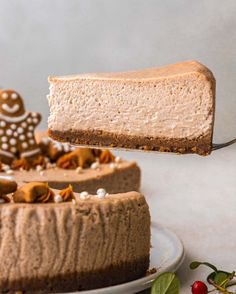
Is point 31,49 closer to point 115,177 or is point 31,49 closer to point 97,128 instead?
point 115,177

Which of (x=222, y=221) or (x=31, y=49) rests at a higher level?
(x=31, y=49)

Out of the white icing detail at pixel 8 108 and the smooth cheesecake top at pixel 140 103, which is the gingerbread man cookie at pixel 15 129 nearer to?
the white icing detail at pixel 8 108

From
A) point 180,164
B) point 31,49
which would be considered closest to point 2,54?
point 31,49

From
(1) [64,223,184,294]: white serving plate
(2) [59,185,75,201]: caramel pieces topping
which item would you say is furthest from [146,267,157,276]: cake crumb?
(2) [59,185,75,201]: caramel pieces topping

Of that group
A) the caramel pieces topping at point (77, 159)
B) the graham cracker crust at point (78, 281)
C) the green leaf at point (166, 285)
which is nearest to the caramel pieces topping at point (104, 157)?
the caramel pieces topping at point (77, 159)

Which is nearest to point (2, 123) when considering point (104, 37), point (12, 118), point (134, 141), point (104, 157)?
point (12, 118)

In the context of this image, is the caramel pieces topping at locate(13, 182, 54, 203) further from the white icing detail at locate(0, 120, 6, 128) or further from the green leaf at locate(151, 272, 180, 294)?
the white icing detail at locate(0, 120, 6, 128)
